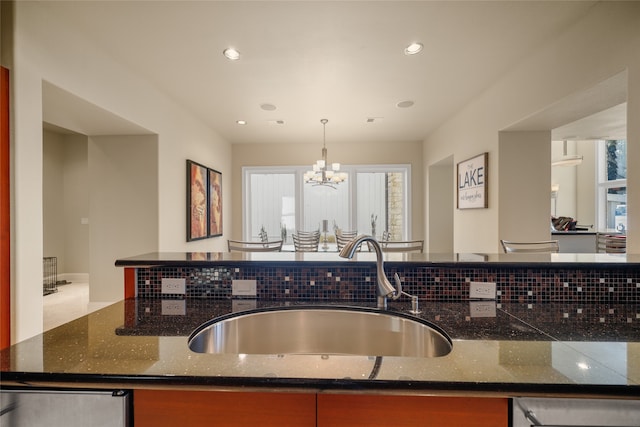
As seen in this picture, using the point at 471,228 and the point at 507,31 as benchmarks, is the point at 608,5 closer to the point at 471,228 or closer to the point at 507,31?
the point at 507,31

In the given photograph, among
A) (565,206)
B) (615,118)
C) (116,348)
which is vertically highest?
(615,118)

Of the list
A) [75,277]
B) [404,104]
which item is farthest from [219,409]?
[75,277]

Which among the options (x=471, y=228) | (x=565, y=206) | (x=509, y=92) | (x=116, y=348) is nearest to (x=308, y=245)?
(x=471, y=228)

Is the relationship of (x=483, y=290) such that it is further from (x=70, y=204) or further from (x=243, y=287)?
(x=70, y=204)

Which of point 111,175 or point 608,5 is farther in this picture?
point 111,175

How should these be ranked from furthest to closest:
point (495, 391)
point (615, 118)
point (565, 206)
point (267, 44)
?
point (565, 206)
point (615, 118)
point (267, 44)
point (495, 391)

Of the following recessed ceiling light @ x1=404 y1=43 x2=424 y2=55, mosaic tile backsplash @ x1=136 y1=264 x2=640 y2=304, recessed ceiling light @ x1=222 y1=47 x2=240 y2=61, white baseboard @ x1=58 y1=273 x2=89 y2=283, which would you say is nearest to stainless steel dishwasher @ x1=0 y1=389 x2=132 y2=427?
mosaic tile backsplash @ x1=136 y1=264 x2=640 y2=304

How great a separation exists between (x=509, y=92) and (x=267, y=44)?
2371 millimetres

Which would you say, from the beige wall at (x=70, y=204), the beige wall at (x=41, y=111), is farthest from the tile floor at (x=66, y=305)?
the beige wall at (x=70, y=204)

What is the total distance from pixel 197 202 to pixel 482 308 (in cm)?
414

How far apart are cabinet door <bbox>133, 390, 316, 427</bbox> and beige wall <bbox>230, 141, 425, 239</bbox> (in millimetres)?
5664

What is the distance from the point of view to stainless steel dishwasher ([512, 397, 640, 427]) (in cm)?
65

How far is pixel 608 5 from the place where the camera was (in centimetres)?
205

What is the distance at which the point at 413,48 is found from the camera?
263 cm
